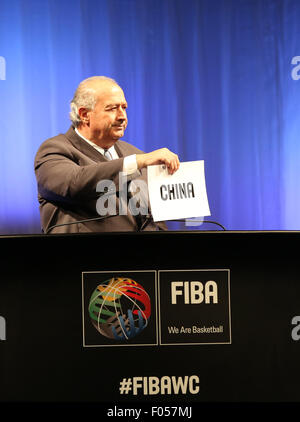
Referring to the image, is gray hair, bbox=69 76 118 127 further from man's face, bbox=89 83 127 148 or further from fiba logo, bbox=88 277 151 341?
fiba logo, bbox=88 277 151 341

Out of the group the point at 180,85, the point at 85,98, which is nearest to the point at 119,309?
the point at 85,98

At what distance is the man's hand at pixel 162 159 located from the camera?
1633mm

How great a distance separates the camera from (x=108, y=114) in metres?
2.17

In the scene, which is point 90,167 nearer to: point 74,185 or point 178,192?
point 74,185

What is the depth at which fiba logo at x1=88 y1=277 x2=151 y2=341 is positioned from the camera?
4.75 feet

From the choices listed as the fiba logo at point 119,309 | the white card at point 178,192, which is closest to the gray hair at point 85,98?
the white card at point 178,192

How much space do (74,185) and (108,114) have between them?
0.38 m

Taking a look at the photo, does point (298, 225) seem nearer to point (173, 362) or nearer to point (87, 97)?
point (87, 97)

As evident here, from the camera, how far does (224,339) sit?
1.47 metres

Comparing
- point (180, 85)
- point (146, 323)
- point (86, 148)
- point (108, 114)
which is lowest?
point (146, 323)

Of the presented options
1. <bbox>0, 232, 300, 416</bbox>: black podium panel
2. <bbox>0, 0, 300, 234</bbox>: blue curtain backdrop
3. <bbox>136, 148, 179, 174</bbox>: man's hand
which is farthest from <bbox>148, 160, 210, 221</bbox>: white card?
<bbox>0, 0, 300, 234</bbox>: blue curtain backdrop

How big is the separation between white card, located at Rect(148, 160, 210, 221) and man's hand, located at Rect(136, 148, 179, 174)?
1 cm
